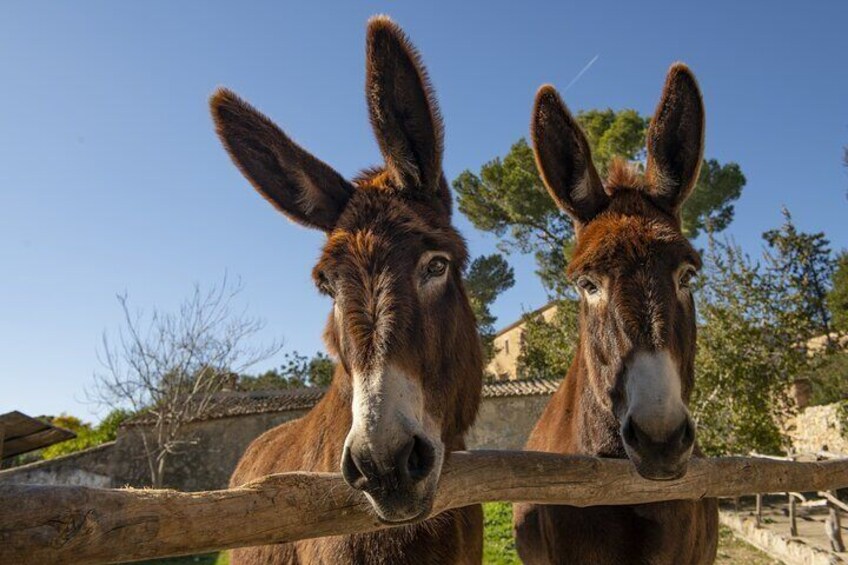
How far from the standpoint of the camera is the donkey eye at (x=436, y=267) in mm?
2518

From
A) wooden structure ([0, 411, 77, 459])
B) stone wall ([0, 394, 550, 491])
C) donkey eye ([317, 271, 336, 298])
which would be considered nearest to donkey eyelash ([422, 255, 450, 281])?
donkey eye ([317, 271, 336, 298])

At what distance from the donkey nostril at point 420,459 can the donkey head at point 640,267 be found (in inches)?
43.0

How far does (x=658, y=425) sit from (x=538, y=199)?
1182 inches

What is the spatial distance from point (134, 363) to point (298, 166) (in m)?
18.6

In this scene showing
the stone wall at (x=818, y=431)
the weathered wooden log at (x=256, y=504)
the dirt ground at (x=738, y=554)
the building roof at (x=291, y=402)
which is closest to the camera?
the weathered wooden log at (x=256, y=504)

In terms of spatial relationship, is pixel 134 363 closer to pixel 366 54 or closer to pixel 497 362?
pixel 366 54

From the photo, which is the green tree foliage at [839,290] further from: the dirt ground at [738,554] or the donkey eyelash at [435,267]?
the donkey eyelash at [435,267]

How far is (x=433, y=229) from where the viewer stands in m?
2.60

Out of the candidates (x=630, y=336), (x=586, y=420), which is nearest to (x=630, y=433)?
(x=630, y=336)

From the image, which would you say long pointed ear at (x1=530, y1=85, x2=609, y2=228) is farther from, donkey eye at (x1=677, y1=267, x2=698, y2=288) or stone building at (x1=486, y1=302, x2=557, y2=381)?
stone building at (x1=486, y1=302, x2=557, y2=381)

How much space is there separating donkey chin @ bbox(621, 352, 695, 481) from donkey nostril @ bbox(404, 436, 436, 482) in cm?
109

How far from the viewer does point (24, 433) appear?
12.0 m

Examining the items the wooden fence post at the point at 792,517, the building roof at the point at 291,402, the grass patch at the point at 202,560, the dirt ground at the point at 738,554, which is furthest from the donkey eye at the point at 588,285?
the building roof at the point at 291,402

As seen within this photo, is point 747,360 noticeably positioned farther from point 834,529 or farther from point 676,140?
point 676,140
